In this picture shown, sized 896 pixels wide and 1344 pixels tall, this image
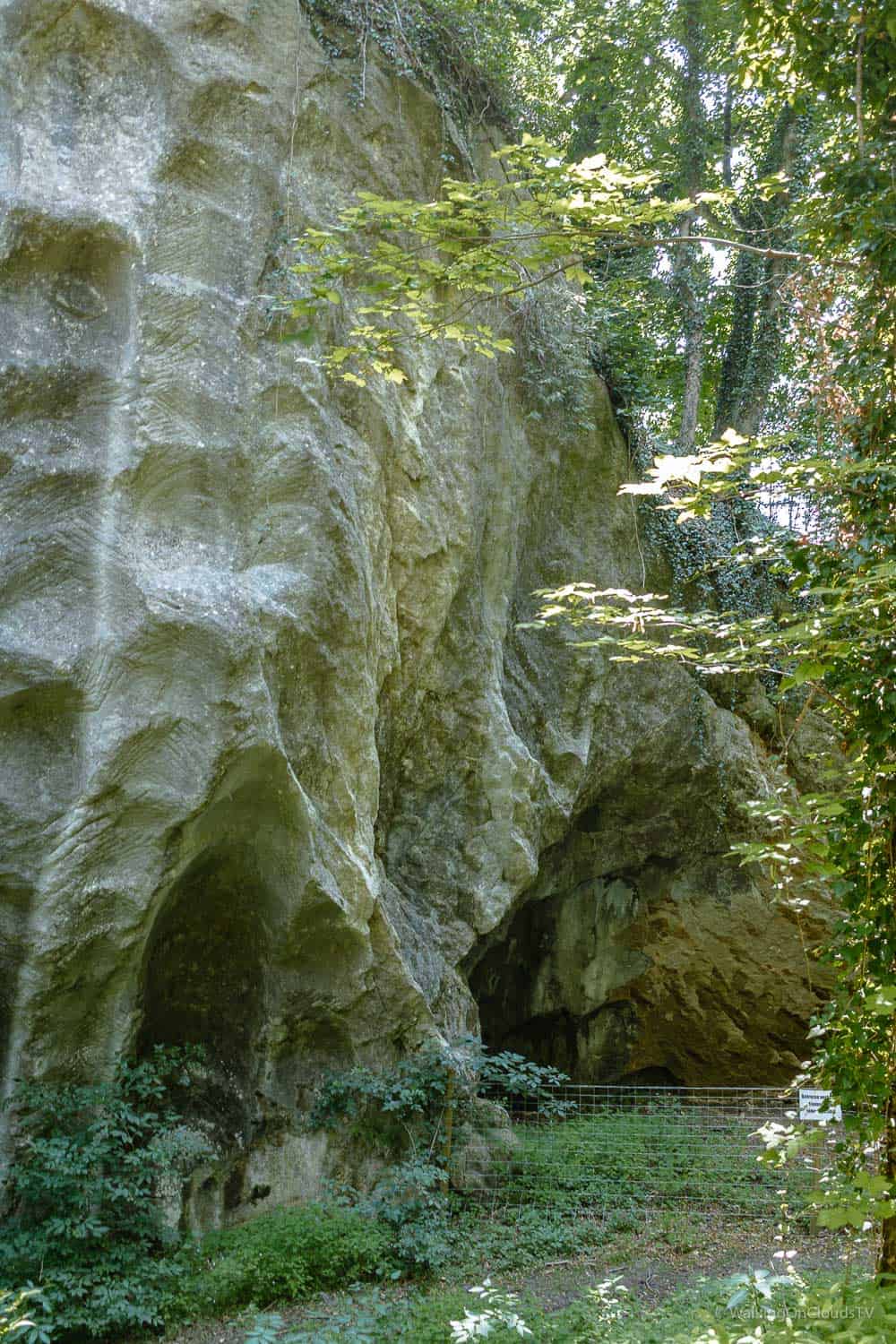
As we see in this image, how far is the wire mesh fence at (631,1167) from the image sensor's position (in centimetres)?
798

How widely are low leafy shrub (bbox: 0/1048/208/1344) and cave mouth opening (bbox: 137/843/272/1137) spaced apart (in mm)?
584

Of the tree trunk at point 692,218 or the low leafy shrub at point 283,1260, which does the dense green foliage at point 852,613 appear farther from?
the tree trunk at point 692,218

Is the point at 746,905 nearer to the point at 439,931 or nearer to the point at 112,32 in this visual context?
the point at 439,931

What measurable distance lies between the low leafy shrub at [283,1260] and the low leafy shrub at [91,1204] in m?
0.20

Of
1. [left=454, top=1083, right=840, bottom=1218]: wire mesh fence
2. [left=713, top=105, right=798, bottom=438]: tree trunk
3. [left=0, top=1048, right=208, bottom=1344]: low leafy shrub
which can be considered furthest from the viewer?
[left=713, top=105, right=798, bottom=438]: tree trunk

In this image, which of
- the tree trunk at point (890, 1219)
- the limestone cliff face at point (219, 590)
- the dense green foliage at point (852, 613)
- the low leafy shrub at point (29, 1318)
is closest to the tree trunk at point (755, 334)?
the limestone cliff face at point (219, 590)

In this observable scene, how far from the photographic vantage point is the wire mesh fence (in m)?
7.98

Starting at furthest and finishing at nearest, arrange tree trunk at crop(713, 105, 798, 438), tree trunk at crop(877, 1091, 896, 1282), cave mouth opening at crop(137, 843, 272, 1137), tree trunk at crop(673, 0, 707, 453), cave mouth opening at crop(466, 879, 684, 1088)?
1. tree trunk at crop(713, 105, 798, 438)
2. tree trunk at crop(673, 0, 707, 453)
3. cave mouth opening at crop(466, 879, 684, 1088)
4. cave mouth opening at crop(137, 843, 272, 1137)
5. tree trunk at crop(877, 1091, 896, 1282)

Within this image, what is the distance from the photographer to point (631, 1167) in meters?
8.62

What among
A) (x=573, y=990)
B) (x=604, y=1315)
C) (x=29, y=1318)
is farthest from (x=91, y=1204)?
(x=573, y=990)

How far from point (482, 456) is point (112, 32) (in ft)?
13.3

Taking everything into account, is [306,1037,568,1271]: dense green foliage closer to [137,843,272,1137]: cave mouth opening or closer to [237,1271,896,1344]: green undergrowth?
[237,1271,896,1344]: green undergrowth

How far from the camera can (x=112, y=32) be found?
22.1 ft

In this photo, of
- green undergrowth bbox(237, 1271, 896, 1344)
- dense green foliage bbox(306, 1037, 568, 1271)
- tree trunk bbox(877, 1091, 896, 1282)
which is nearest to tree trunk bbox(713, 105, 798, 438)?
dense green foliage bbox(306, 1037, 568, 1271)
